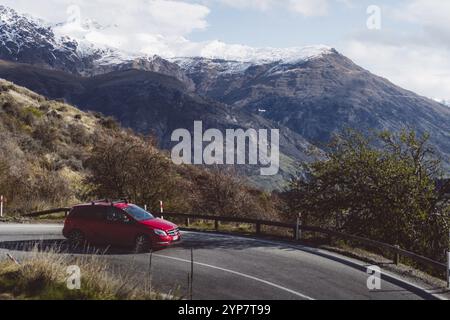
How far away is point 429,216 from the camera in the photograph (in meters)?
20.9

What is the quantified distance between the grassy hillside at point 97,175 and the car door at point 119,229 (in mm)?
9566

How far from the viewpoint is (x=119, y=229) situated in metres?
15.9

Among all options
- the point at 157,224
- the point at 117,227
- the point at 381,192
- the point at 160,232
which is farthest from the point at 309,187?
the point at 117,227

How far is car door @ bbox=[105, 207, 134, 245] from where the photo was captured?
51.9 ft

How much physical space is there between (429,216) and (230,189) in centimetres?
1341

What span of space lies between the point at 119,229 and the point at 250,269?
4.88m

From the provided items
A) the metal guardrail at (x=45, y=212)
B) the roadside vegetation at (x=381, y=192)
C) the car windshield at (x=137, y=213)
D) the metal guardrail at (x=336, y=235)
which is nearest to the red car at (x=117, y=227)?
the car windshield at (x=137, y=213)

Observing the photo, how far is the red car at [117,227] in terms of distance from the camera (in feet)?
51.3

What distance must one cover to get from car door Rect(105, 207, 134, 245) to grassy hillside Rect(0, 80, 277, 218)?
31.4 ft

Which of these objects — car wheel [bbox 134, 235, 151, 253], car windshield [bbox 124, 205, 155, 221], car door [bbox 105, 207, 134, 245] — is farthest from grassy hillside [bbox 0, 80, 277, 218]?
car wheel [bbox 134, 235, 151, 253]

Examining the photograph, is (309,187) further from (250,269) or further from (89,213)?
(89,213)
